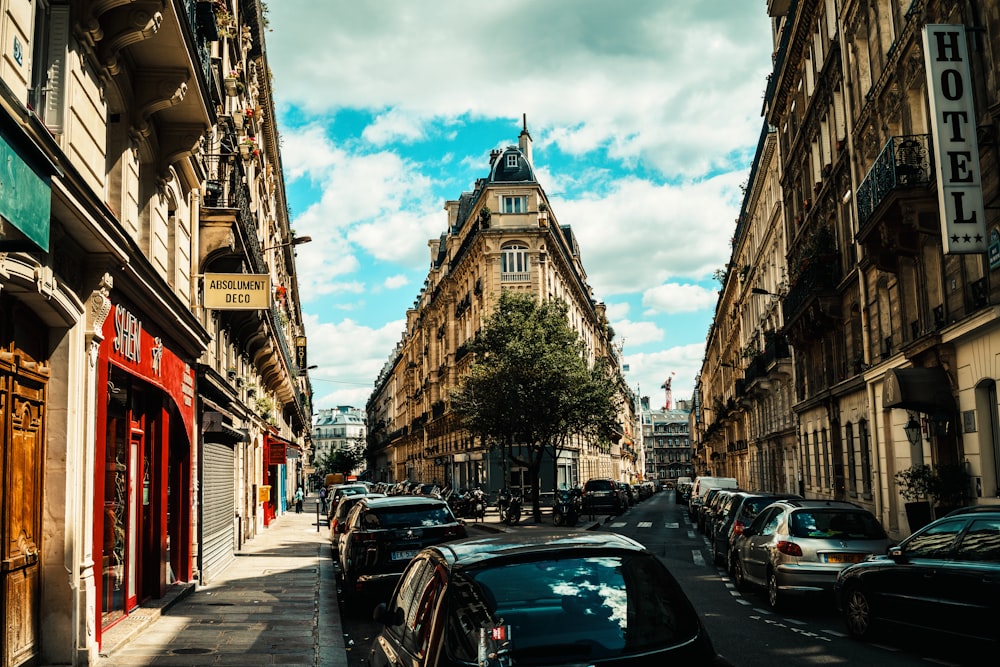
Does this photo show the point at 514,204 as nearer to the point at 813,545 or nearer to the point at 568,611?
the point at 813,545

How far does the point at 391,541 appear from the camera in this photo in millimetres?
13195

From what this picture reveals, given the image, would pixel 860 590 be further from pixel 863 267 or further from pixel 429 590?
pixel 863 267

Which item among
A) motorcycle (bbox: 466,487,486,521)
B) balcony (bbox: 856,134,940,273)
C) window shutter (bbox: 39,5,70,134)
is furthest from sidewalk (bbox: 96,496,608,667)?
motorcycle (bbox: 466,487,486,521)

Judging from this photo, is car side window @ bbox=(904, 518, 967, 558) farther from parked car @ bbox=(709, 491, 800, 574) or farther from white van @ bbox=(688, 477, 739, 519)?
white van @ bbox=(688, 477, 739, 519)

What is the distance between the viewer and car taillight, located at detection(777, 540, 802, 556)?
1186cm

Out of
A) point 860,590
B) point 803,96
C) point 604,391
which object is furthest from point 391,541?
point 604,391

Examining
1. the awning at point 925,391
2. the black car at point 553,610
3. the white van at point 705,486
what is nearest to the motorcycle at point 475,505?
the white van at point 705,486

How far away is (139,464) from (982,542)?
10310 millimetres

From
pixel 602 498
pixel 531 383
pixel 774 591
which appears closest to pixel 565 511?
pixel 531 383

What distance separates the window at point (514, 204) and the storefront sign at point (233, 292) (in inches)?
1603

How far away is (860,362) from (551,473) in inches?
1283

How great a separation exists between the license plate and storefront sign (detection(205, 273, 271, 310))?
987 centimetres

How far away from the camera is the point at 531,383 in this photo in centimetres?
3762

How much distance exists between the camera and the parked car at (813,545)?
11695 mm
